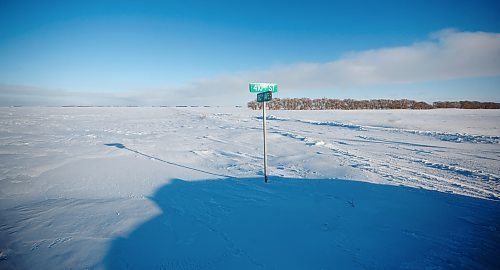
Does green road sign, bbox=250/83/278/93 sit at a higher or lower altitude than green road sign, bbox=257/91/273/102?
higher

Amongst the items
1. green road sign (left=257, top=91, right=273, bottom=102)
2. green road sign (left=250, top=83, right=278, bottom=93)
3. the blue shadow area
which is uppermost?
green road sign (left=250, top=83, right=278, bottom=93)

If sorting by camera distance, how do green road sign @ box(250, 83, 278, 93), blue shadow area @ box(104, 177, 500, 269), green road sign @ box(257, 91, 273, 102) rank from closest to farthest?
blue shadow area @ box(104, 177, 500, 269) → green road sign @ box(257, 91, 273, 102) → green road sign @ box(250, 83, 278, 93)

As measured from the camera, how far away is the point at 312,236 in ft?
12.6

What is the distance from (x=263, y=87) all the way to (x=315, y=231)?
331 centimetres

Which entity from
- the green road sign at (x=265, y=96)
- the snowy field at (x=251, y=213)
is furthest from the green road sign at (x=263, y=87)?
the snowy field at (x=251, y=213)

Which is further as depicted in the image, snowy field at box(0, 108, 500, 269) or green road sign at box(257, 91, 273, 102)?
green road sign at box(257, 91, 273, 102)

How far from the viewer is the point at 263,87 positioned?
5.80 meters

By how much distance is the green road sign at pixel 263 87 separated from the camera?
18.7 feet

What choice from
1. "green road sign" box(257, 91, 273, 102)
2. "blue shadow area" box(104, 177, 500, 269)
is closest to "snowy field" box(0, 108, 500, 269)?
"blue shadow area" box(104, 177, 500, 269)

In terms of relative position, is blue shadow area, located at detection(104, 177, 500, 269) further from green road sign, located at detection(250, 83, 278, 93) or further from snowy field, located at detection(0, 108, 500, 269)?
green road sign, located at detection(250, 83, 278, 93)

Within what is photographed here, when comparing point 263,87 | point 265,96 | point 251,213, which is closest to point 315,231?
point 251,213

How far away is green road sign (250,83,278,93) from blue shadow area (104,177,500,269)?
7.73 ft

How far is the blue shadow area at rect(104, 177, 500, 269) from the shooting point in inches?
129

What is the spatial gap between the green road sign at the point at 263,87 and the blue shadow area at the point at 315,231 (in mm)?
2357
